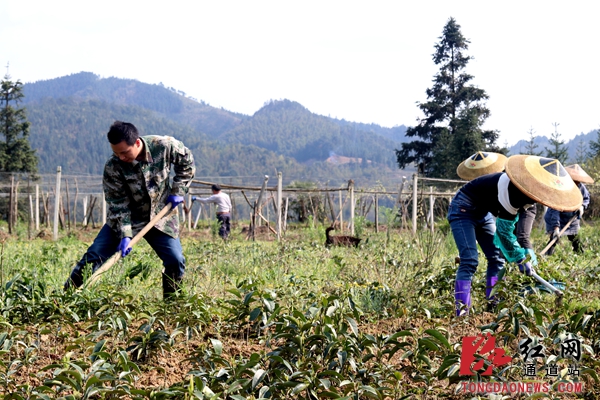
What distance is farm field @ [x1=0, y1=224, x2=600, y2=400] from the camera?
231cm

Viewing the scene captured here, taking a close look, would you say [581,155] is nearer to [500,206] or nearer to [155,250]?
[500,206]

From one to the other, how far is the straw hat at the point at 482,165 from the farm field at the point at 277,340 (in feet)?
2.79

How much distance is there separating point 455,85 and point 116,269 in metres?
25.3

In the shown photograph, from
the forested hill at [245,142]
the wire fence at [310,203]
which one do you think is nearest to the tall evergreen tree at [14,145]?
the wire fence at [310,203]

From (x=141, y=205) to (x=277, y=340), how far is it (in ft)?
4.92

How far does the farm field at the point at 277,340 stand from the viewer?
231 centimetres

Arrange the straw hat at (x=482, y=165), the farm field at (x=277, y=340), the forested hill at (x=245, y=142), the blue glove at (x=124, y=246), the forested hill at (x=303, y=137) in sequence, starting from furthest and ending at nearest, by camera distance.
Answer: the forested hill at (x=303, y=137) → the forested hill at (x=245, y=142) → the straw hat at (x=482, y=165) → the blue glove at (x=124, y=246) → the farm field at (x=277, y=340)

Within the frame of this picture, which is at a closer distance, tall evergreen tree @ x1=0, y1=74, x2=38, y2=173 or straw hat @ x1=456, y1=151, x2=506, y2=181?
straw hat @ x1=456, y1=151, x2=506, y2=181

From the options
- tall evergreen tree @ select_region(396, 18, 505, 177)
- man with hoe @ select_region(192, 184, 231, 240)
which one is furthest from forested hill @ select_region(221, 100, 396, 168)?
man with hoe @ select_region(192, 184, 231, 240)

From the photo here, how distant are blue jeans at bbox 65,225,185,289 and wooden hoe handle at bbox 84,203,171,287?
0.28 ft

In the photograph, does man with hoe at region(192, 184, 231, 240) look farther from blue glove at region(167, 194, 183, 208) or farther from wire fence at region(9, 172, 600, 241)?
blue glove at region(167, 194, 183, 208)

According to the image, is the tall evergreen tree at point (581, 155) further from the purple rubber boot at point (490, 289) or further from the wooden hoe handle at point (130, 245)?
the wooden hoe handle at point (130, 245)

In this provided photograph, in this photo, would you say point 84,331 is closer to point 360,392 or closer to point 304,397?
point 304,397

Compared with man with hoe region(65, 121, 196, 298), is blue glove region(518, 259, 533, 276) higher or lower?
lower
